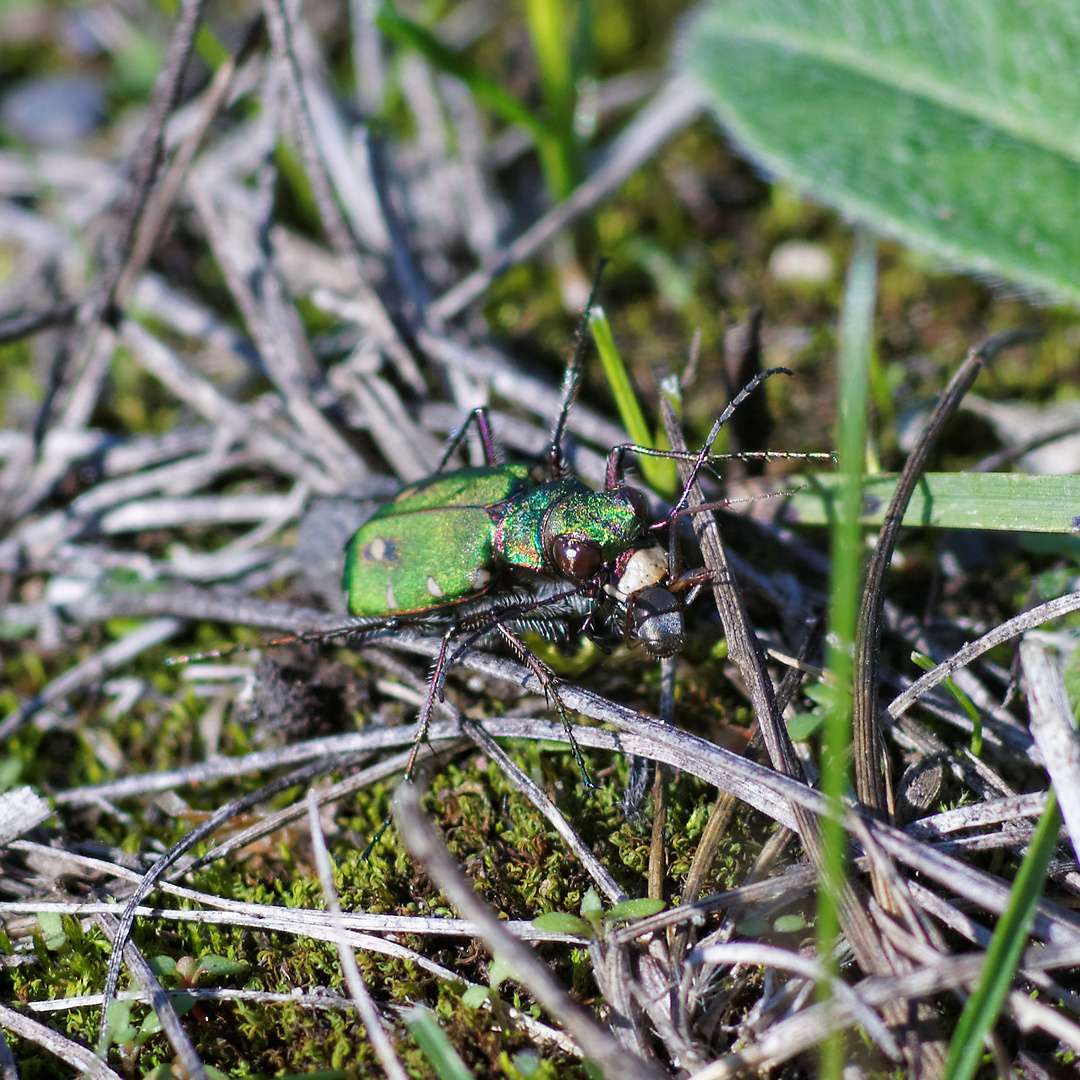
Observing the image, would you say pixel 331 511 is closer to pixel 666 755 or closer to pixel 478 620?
pixel 478 620

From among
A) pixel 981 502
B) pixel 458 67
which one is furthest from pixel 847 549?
pixel 458 67

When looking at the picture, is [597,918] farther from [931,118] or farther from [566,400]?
[931,118]

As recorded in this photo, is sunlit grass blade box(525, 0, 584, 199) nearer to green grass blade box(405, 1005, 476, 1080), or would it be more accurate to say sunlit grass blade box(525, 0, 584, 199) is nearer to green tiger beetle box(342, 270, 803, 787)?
green tiger beetle box(342, 270, 803, 787)

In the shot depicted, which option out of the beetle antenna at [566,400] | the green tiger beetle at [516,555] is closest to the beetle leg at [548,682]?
the green tiger beetle at [516,555]

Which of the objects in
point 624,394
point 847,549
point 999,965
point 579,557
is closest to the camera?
point 847,549

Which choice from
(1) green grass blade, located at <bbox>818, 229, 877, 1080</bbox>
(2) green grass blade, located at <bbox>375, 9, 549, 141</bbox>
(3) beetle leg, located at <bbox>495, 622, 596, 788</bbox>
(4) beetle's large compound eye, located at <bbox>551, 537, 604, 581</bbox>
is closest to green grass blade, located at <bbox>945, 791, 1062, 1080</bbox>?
(1) green grass blade, located at <bbox>818, 229, 877, 1080</bbox>

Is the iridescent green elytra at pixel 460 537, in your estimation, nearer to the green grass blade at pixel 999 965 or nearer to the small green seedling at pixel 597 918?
the small green seedling at pixel 597 918
